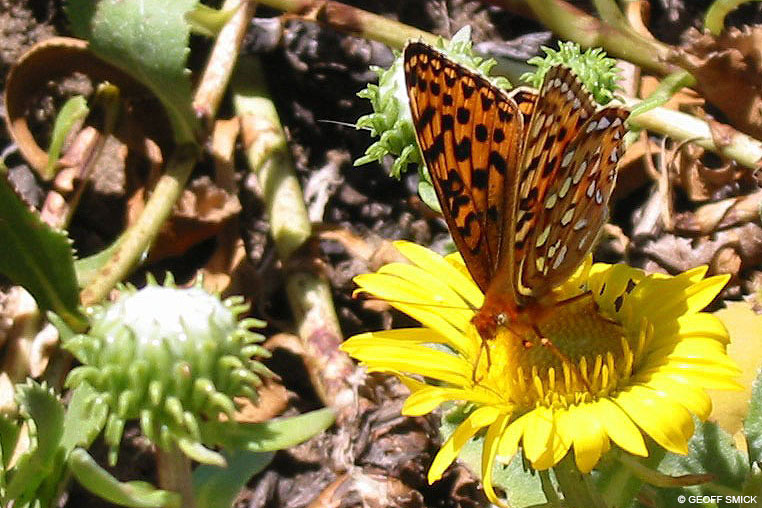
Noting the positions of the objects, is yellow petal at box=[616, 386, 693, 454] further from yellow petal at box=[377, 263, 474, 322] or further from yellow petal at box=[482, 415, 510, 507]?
yellow petal at box=[377, 263, 474, 322]

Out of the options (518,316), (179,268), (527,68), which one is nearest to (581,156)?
(518,316)

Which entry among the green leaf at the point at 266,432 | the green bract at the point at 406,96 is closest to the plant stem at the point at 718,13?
the green bract at the point at 406,96

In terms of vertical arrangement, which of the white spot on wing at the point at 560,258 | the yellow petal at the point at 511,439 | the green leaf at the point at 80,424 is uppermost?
the white spot on wing at the point at 560,258

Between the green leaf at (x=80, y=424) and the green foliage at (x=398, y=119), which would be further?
the green foliage at (x=398, y=119)

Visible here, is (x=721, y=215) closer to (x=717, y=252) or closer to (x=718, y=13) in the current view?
(x=717, y=252)

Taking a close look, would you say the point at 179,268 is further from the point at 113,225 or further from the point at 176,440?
the point at 176,440

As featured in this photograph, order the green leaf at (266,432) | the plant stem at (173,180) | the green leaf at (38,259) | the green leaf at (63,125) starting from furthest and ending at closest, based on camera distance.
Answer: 1. the green leaf at (63,125)
2. the plant stem at (173,180)
3. the green leaf at (38,259)
4. the green leaf at (266,432)

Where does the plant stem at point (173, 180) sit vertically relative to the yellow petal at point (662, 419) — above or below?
below

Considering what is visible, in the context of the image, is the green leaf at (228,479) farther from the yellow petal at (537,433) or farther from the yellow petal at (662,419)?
the yellow petal at (662,419)

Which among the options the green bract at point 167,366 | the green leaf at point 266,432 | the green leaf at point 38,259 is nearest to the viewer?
the green bract at point 167,366
